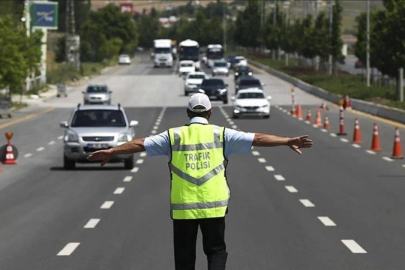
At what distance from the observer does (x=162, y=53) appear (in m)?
146

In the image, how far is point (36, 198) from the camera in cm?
2184

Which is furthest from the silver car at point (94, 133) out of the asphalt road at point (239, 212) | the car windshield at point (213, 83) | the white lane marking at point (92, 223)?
the car windshield at point (213, 83)

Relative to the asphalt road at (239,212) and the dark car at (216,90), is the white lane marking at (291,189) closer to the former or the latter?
the asphalt road at (239,212)

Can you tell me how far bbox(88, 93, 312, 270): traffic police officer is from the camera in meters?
8.42

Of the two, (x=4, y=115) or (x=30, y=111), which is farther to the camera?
(x=30, y=111)

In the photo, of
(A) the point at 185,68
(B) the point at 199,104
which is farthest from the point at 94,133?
A: (A) the point at 185,68

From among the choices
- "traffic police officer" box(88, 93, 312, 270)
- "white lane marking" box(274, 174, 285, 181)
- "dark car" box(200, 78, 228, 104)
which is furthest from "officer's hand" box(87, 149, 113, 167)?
"dark car" box(200, 78, 228, 104)

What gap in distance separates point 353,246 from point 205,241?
661cm

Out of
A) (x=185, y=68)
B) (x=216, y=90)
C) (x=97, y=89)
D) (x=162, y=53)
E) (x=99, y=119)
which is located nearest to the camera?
(x=99, y=119)

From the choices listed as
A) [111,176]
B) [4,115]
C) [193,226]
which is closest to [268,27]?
[4,115]

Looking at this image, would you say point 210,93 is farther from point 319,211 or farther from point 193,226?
point 193,226

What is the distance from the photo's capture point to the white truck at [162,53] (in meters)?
142

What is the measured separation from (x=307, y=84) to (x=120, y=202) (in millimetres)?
70784

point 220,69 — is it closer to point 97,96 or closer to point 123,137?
point 97,96
